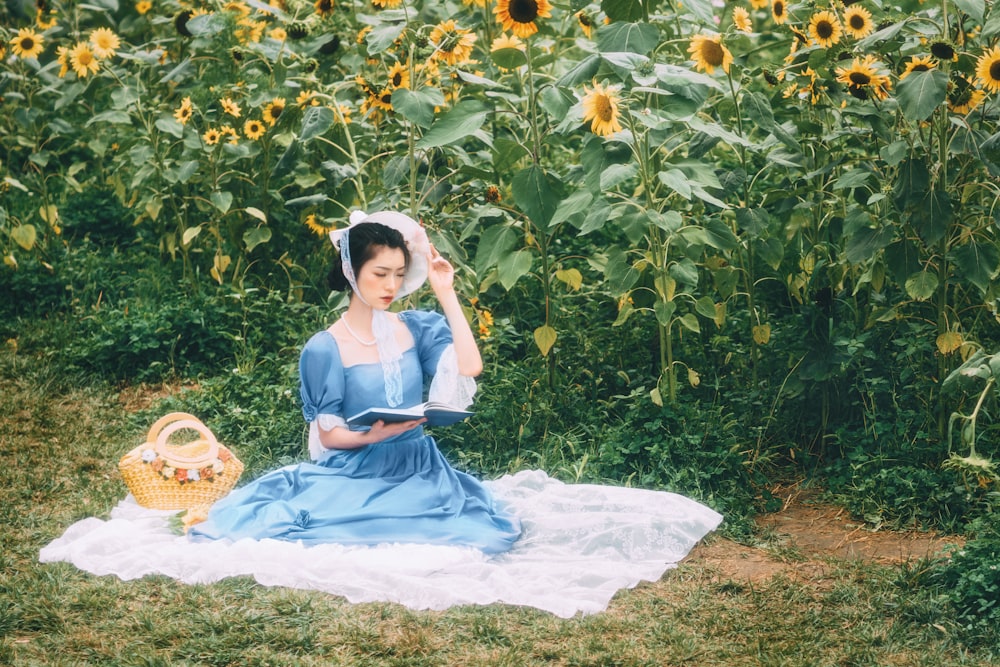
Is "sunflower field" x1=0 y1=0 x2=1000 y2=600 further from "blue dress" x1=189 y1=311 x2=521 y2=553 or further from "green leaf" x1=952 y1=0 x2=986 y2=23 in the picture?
"blue dress" x1=189 y1=311 x2=521 y2=553

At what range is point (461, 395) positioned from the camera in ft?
13.8

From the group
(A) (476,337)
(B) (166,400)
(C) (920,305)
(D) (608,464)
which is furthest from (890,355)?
(B) (166,400)

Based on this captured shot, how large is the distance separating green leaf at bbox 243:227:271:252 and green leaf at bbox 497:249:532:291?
147cm

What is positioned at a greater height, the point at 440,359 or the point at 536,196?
the point at 536,196

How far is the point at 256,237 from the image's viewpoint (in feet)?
18.6

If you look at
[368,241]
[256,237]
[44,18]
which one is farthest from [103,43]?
[368,241]

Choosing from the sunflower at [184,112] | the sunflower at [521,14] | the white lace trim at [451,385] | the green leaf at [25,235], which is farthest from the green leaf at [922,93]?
the green leaf at [25,235]

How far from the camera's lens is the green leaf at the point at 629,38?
409cm

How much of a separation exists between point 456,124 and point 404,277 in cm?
58

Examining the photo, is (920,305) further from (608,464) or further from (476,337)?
Result: (476,337)

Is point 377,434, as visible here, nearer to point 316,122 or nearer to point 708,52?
point 316,122

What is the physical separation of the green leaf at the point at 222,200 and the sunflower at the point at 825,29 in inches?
100

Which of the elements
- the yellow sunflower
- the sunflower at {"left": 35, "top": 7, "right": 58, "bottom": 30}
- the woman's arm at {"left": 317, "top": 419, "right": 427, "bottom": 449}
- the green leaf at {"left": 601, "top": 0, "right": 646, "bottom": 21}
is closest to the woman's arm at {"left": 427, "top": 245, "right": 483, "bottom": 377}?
the woman's arm at {"left": 317, "top": 419, "right": 427, "bottom": 449}

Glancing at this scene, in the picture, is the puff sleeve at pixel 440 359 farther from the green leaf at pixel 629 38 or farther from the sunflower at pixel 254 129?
the sunflower at pixel 254 129
